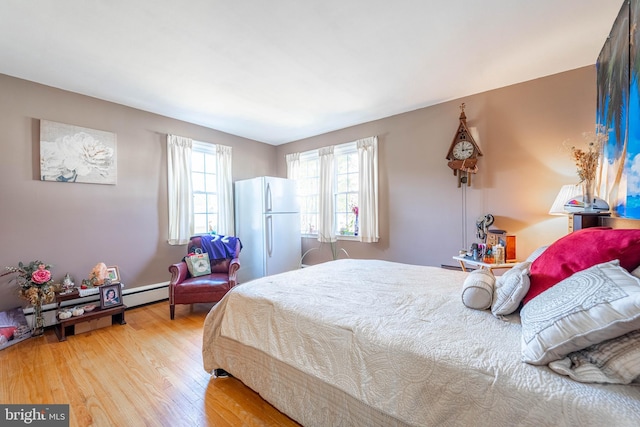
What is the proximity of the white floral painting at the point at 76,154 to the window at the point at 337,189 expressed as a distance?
2.71m

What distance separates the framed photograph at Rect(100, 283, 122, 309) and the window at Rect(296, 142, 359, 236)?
9.17 feet

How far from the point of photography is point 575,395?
0.75 metres

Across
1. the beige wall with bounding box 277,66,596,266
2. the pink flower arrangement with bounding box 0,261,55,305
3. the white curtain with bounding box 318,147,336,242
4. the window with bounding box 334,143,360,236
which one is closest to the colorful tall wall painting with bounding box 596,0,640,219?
the beige wall with bounding box 277,66,596,266

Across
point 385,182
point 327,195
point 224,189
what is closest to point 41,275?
point 224,189

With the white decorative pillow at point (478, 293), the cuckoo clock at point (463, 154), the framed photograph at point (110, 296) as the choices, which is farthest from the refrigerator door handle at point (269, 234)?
the white decorative pillow at point (478, 293)

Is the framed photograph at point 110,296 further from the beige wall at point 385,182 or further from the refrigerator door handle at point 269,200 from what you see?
the refrigerator door handle at point 269,200

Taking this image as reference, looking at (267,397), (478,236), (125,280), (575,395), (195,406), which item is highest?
(478,236)

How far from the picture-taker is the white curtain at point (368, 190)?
390 centimetres

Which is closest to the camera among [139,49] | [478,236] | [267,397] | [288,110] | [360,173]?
[267,397]

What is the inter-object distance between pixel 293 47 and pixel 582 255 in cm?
236

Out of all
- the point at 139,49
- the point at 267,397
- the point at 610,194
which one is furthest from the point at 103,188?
the point at 610,194

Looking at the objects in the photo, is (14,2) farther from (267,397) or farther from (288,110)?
(267,397)

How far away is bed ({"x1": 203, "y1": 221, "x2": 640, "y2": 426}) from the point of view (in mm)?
789

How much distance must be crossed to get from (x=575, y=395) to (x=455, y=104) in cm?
327
